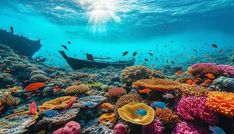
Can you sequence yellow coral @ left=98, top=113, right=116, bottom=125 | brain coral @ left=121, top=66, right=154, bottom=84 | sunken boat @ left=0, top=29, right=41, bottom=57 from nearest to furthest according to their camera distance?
yellow coral @ left=98, top=113, right=116, bottom=125 → brain coral @ left=121, top=66, right=154, bottom=84 → sunken boat @ left=0, top=29, right=41, bottom=57

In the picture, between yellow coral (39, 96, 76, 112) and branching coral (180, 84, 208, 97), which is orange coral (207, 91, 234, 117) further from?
yellow coral (39, 96, 76, 112)

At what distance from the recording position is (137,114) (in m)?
4.91

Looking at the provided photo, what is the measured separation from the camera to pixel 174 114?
16.5 ft

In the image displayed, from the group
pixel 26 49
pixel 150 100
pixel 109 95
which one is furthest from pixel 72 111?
pixel 26 49

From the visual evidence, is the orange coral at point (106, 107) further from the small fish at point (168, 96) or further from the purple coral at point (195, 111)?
the purple coral at point (195, 111)

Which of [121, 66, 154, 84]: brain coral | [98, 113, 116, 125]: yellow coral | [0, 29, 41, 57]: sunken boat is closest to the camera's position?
[98, 113, 116, 125]: yellow coral

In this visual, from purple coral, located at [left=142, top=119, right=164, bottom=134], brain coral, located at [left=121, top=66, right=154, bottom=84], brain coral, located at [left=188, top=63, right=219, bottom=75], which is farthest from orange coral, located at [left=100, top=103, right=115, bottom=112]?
brain coral, located at [left=188, top=63, right=219, bottom=75]

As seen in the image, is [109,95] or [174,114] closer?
[174,114]

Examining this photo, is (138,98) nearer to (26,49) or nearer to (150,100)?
(150,100)

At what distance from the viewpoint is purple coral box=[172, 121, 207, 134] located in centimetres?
435

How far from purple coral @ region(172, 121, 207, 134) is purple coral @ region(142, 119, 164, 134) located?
13.3 inches

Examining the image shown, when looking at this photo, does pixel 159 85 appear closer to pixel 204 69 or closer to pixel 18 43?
pixel 204 69

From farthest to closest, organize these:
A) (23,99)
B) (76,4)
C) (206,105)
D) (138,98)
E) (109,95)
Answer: (76,4) < (23,99) < (109,95) < (138,98) < (206,105)

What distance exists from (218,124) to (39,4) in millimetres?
30739
